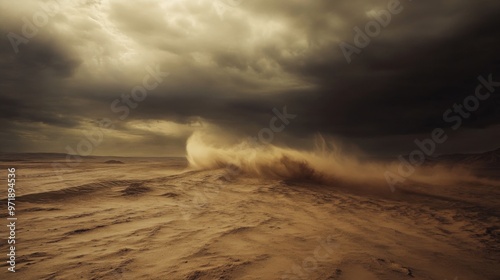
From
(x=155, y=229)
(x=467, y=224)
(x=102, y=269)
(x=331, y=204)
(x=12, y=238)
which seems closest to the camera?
(x=102, y=269)

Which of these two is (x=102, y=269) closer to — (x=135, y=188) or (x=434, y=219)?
(x=135, y=188)

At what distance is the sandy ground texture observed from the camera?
13.3 ft

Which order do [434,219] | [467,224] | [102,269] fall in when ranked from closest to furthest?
[102,269] < [467,224] < [434,219]

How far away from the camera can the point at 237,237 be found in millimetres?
5551

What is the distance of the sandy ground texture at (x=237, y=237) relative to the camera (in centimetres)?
405

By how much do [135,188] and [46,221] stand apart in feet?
13.3

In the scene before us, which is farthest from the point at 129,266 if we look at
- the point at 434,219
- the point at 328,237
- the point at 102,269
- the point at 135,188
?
the point at 434,219

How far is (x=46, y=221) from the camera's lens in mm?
6043

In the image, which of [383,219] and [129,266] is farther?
[383,219]

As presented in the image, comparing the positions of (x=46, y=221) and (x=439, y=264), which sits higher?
(x=46, y=221)

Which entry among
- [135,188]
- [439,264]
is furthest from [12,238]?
[439,264]

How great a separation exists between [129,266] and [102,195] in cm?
602

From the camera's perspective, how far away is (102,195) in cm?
899

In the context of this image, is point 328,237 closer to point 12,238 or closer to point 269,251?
point 269,251
